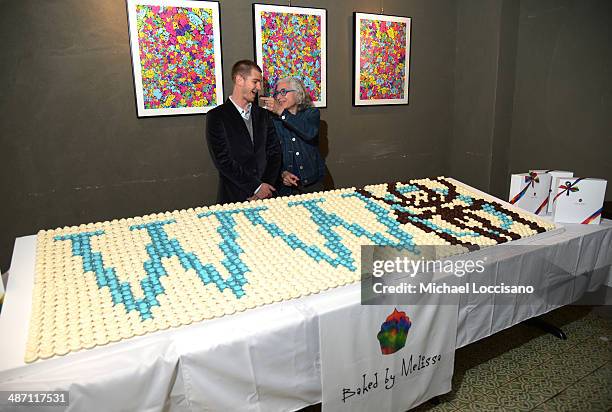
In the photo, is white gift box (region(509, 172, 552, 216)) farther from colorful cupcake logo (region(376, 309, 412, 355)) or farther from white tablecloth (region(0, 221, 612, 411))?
white tablecloth (region(0, 221, 612, 411))

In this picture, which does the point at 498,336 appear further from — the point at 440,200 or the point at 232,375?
the point at 232,375

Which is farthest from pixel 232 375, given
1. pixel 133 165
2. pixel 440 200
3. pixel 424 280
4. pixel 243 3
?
pixel 243 3

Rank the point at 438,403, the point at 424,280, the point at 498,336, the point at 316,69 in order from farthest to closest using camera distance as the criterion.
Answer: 1. the point at 316,69
2. the point at 498,336
3. the point at 438,403
4. the point at 424,280

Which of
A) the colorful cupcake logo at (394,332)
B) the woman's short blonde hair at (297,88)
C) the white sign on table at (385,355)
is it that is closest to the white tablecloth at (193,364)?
the white sign on table at (385,355)

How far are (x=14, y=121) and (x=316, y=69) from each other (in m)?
2.25

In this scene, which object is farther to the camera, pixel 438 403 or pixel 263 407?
pixel 438 403

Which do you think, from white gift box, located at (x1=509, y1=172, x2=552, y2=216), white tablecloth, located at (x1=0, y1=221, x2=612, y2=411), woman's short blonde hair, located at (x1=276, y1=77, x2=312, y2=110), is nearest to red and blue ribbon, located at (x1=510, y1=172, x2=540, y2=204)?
white gift box, located at (x1=509, y1=172, x2=552, y2=216)

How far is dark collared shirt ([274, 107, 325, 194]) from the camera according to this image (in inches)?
128

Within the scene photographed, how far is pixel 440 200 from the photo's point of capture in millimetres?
2504

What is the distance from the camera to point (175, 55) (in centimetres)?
330

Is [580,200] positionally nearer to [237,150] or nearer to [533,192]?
[533,192]

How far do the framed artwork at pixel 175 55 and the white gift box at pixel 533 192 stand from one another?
7.30ft

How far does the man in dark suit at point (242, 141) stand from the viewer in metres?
2.99

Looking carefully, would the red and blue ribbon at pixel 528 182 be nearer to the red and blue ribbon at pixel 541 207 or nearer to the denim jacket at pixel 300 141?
the red and blue ribbon at pixel 541 207
